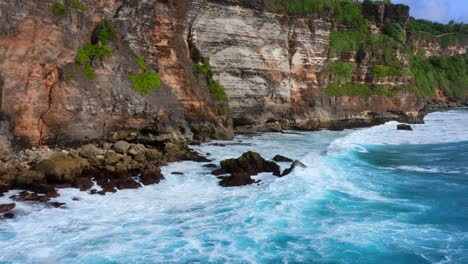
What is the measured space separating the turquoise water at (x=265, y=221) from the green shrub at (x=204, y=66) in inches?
477

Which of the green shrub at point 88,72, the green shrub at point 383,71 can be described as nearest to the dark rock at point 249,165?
the green shrub at point 88,72

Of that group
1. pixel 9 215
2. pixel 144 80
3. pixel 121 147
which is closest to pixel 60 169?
pixel 9 215

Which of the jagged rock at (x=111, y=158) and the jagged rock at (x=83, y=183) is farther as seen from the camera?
the jagged rock at (x=111, y=158)

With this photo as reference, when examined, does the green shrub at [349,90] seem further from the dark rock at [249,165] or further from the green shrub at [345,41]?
the dark rock at [249,165]

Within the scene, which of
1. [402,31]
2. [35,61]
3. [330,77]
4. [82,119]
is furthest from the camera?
[402,31]

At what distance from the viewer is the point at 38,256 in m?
9.46

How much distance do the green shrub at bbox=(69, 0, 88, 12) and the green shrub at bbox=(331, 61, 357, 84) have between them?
91.4 feet

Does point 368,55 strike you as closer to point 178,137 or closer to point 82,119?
point 178,137

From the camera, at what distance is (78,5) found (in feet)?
65.4

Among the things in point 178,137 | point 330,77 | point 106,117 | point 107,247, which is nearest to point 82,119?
point 106,117

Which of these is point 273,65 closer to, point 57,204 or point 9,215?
point 57,204

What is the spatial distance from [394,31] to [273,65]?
21.2 meters

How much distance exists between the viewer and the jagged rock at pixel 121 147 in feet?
63.4

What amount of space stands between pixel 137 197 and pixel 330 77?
1233 inches
